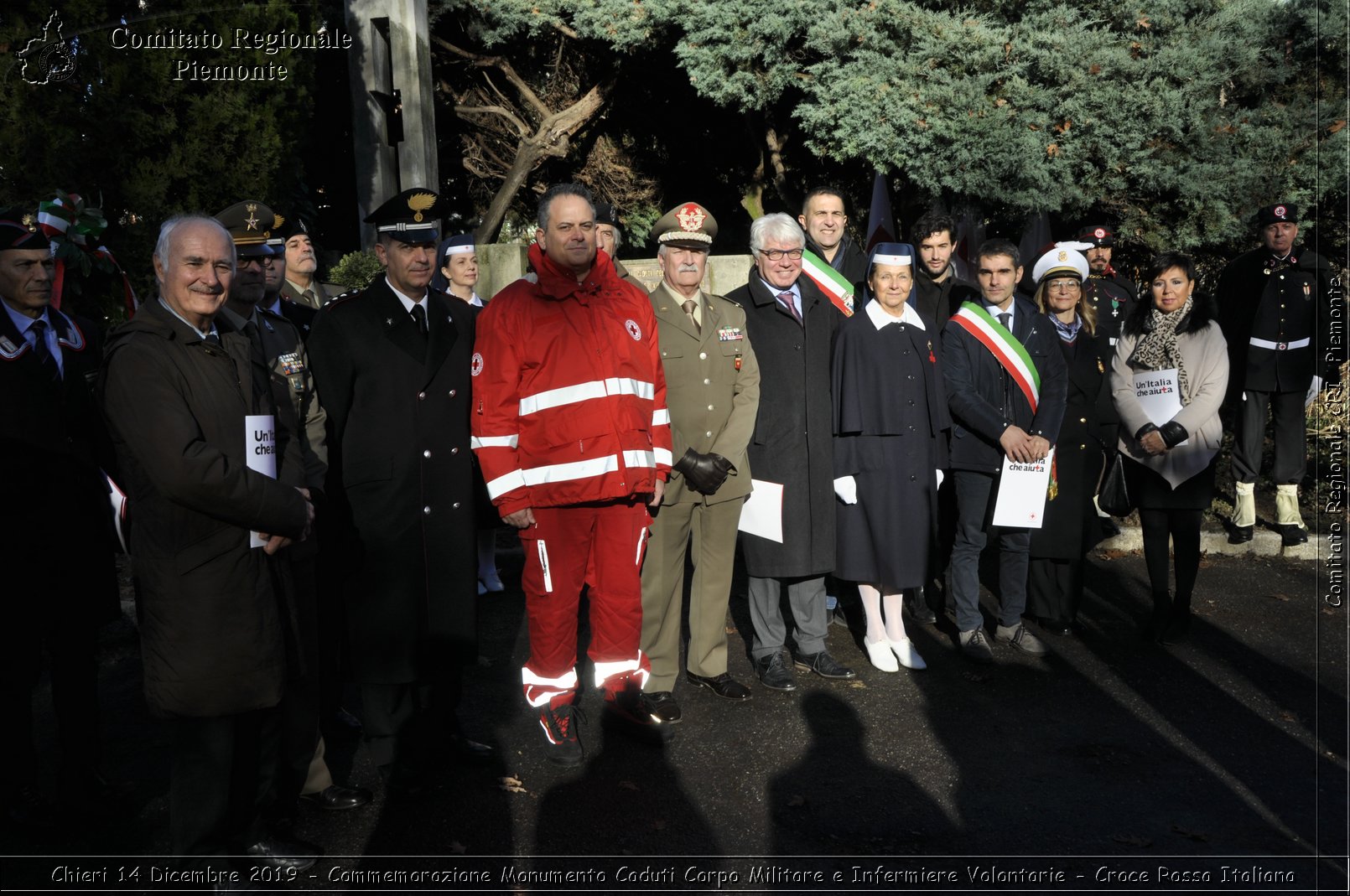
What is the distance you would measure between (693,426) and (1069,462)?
92.8 inches

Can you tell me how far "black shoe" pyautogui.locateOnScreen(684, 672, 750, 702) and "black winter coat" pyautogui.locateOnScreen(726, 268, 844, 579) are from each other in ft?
1.85

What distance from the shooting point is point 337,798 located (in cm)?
419

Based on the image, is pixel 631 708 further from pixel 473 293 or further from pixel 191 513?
pixel 473 293

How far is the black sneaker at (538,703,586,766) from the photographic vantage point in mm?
4582

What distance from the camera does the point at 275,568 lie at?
3549mm

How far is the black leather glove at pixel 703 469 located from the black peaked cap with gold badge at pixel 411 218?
1.51 meters

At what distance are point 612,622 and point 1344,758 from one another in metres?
3.10

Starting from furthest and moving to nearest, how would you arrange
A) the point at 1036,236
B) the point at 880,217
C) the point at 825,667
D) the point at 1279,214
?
the point at 1036,236
the point at 880,217
the point at 1279,214
the point at 825,667

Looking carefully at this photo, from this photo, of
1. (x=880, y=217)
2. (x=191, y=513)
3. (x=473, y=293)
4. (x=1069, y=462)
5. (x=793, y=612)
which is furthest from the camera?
(x=880, y=217)

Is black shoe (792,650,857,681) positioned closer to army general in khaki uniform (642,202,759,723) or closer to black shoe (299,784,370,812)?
army general in khaki uniform (642,202,759,723)

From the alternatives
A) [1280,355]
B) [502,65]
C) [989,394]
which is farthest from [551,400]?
[502,65]

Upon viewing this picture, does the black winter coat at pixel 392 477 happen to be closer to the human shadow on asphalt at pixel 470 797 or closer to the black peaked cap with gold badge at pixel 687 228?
the human shadow on asphalt at pixel 470 797

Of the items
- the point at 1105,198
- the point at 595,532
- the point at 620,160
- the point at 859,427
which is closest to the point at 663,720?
the point at 595,532

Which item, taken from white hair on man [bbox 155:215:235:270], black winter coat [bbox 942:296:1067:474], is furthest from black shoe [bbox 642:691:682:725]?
white hair on man [bbox 155:215:235:270]
